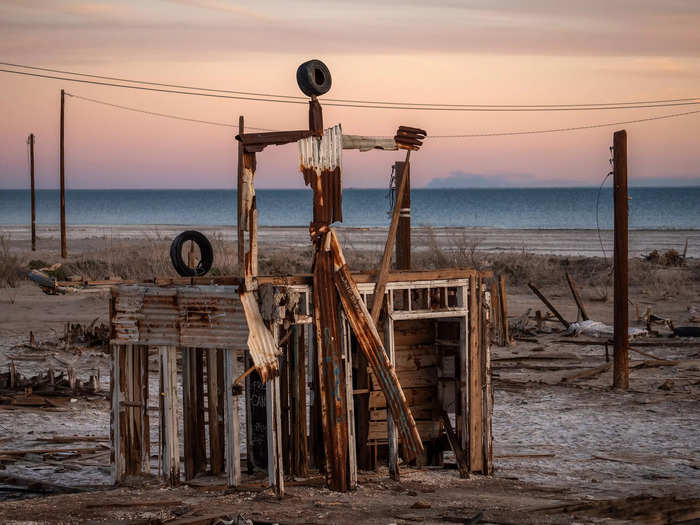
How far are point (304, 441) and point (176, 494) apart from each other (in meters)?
1.54

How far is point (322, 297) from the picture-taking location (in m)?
10.4

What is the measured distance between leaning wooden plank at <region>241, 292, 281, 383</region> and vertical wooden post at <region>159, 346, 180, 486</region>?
105cm

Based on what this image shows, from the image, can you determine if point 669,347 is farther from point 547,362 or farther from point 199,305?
point 199,305

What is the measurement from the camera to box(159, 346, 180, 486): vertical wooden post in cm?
1044

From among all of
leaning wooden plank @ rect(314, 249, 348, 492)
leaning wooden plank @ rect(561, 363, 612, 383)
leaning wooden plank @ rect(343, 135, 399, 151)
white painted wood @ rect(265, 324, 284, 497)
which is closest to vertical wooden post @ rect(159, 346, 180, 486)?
white painted wood @ rect(265, 324, 284, 497)

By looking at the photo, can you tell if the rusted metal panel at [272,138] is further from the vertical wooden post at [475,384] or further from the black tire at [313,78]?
the vertical wooden post at [475,384]

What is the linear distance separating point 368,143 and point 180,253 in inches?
98.8

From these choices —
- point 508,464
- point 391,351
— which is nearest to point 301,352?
point 391,351

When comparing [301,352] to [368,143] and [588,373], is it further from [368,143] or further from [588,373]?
[588,373]

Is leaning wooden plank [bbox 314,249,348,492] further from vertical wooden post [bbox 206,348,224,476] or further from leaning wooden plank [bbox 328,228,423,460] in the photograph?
vertical wooden post [bbox 206,348,224,476]

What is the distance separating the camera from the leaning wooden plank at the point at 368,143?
10766mm

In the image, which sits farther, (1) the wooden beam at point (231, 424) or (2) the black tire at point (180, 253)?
(2) the black tire at point (180, 253)

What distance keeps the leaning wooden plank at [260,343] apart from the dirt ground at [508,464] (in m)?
1.34

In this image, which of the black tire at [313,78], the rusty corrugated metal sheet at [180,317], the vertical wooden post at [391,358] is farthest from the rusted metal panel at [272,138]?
the vertical wooden post at [391,358]
